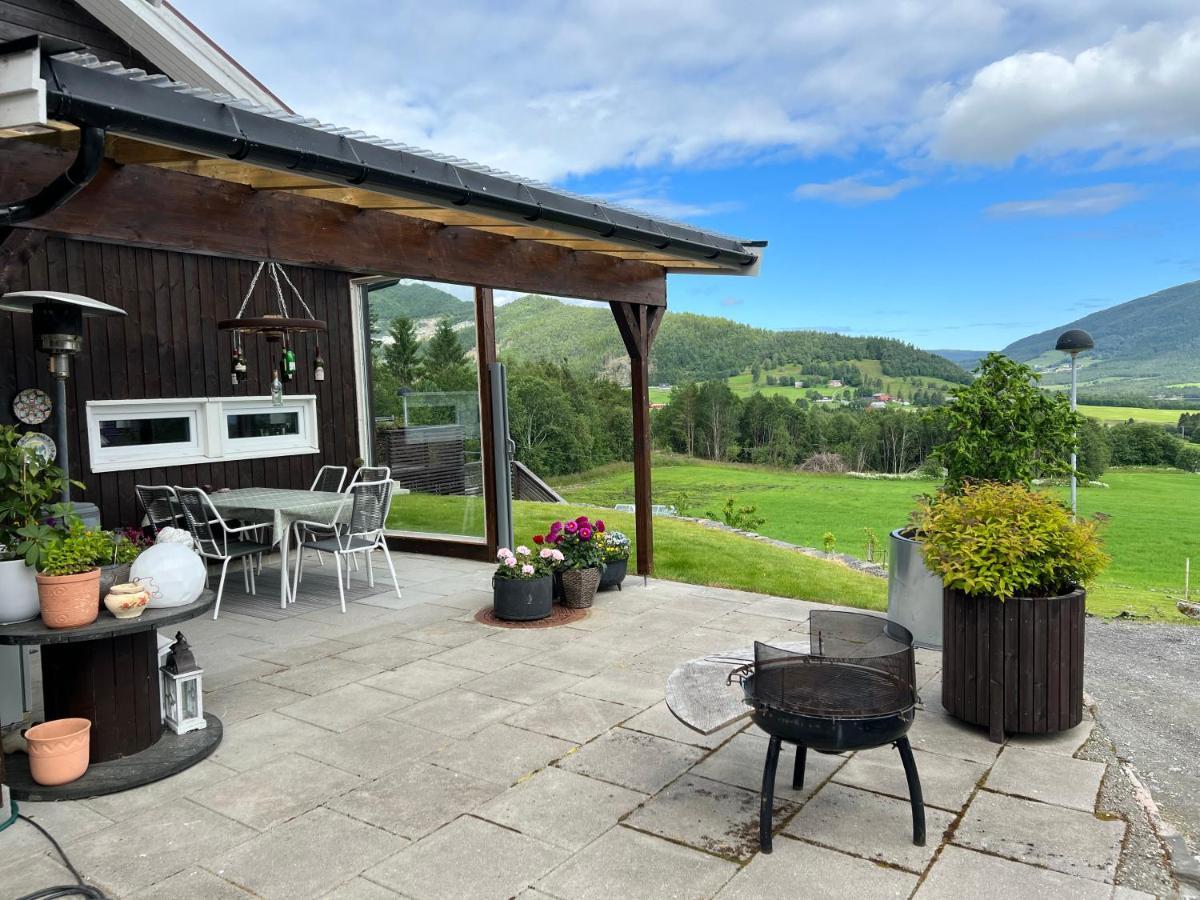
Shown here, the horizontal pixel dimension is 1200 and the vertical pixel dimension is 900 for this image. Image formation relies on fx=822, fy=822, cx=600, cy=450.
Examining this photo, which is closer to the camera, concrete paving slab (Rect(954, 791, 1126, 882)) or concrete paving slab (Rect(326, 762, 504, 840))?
concrete paving slab (Rect(954, 791, 1126, 882))

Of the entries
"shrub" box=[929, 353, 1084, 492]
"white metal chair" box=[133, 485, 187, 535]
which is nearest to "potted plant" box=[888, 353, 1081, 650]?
"shrub" box=[929, 353, 1084, 492]

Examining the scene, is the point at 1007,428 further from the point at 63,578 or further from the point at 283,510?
the point at 283,510

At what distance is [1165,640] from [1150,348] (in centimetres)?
4283

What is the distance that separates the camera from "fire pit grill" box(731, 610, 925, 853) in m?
2.22

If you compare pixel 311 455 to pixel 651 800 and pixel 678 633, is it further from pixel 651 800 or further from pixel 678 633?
pixel 651 800

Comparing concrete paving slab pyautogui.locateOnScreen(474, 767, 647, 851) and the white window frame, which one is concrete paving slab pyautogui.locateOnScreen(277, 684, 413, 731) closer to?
concrete paving slab pyautogui.locateOnScreen(474, 767, 647, 851)

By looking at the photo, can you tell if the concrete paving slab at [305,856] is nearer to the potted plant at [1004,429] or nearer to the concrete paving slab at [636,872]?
the concrete paving slab at [636,872]

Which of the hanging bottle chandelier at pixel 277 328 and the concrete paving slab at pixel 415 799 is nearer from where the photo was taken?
the concrete paving slab at pixel 415 799

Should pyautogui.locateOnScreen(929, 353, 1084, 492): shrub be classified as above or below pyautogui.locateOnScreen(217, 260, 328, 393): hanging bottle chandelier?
below

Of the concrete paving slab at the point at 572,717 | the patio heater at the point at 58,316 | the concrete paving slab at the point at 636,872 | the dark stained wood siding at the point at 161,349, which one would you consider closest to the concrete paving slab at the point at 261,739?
the concrete paving slab at the point at 572,717

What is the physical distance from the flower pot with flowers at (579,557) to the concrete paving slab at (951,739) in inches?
88.4

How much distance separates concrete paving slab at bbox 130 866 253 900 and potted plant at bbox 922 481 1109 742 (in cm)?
253

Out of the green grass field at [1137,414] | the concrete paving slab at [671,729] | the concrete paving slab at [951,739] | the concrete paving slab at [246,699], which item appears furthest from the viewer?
the green grass field at [1137,414]

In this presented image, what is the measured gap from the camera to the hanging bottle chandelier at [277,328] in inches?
224
